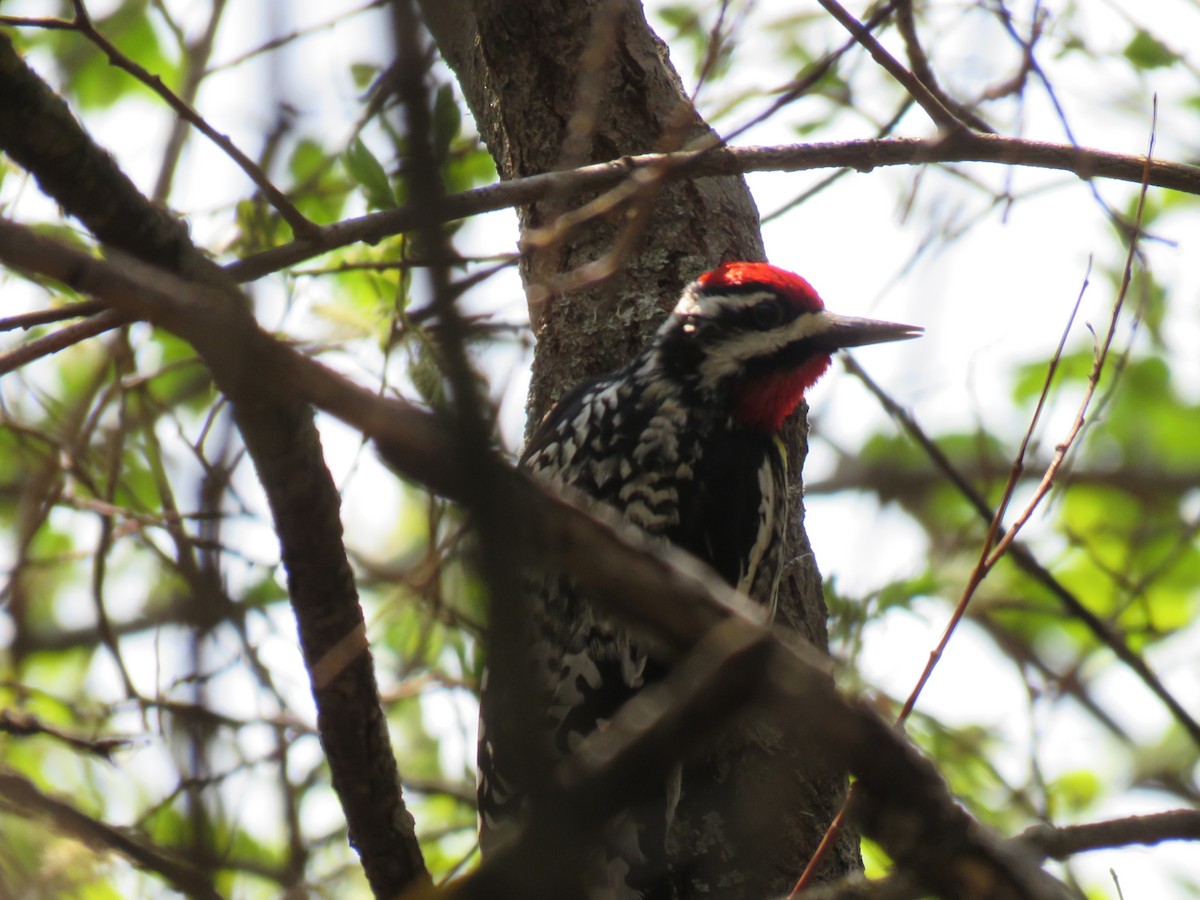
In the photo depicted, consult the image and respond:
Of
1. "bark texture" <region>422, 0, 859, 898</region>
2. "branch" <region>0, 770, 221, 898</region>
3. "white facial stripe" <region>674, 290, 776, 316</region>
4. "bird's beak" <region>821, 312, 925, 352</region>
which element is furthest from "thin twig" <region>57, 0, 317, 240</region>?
"bird's beak" <region>821, 312, 925, 352</region>

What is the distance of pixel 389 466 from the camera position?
3.59ft

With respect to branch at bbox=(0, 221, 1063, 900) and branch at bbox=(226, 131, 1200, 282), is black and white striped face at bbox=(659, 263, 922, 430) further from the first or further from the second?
branch at bbox=(0, 221, 1063, 900)

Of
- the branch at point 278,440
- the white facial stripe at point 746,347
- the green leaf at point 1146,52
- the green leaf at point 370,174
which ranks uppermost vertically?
the green leaf at point 1146,52

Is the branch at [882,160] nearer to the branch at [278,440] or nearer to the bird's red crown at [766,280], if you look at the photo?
the bird's red crown at [766,280]

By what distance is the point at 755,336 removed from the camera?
368 cm

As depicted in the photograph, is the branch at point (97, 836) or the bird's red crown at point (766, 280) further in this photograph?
the bird's red crown at point (766, 280)

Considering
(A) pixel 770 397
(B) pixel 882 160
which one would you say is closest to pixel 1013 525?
(B) pixel 882 160

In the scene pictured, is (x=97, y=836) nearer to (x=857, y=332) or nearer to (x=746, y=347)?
(x=746, y=347)

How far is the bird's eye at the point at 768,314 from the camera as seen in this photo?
3.66 m

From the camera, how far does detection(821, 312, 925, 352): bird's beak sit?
3.73m

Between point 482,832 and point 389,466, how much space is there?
2.35 meters

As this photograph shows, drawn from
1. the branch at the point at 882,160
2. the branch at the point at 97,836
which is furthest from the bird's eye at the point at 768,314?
the branch at the point at 97,836

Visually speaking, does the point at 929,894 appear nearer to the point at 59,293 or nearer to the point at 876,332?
the point at 876,332

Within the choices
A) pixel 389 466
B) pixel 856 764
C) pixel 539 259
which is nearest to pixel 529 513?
pixel 389 466
